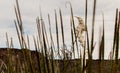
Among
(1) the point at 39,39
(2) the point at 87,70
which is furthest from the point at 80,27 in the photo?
(2) the point at 87,70

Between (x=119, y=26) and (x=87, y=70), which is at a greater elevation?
(x=119, y=26)

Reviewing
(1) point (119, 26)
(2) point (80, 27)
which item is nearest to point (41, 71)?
(2) point (80, 27)

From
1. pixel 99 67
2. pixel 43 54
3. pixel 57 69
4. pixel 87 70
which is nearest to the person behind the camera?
pixel 99 67

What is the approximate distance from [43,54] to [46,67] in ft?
0.41

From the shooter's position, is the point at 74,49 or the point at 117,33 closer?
the point at 117,33

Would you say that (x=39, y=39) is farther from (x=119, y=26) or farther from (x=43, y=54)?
(x=119, y=26)

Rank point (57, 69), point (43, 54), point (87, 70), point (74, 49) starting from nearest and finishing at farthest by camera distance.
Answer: point (87, 70)
point (43, 54)
point (74, 49)
point (57, 69)

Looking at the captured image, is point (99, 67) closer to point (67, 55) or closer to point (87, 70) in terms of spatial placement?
point (87, 70)

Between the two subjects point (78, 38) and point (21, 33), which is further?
point (78, 38)

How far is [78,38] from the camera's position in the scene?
2.09 m

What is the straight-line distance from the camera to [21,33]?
1921mm

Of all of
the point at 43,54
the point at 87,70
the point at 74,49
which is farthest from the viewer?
the point at 74,49

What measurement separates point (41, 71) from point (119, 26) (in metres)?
0.51

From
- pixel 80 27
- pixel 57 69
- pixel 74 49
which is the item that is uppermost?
pixel 80 27
